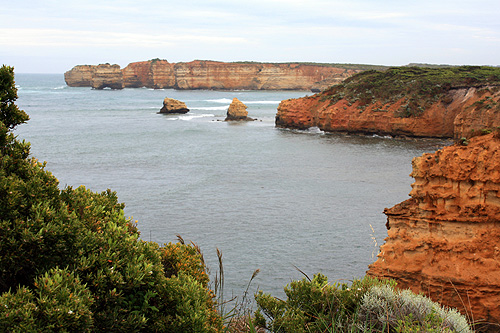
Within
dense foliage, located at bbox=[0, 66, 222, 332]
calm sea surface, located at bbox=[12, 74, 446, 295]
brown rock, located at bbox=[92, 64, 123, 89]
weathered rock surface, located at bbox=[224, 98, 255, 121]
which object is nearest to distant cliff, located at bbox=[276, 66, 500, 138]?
calm sea surface, located at bbox=[12, 74, 446, 295]

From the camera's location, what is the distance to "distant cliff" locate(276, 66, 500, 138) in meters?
48.1

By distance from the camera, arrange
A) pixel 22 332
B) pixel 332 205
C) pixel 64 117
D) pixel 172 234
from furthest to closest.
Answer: pixel 64 117 < pixel 332 205 < pixel 172 234 < pixel 22 332

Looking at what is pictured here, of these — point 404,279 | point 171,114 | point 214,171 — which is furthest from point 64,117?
point 404,279

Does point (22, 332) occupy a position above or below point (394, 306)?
above

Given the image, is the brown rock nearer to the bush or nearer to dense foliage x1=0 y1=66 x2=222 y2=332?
dense foliage x1=0 y1=66 x2=222 y2=332

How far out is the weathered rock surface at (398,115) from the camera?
4556 cm

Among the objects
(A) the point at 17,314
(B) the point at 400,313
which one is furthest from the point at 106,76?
(A) the point at 17,314

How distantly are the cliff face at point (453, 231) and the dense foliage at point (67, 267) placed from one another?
6.96 meters

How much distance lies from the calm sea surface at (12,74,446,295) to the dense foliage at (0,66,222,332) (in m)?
7.70

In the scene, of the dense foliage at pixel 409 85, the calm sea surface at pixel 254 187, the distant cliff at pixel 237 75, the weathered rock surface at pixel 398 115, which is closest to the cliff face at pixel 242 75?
the distant cliff at pixel 237 75

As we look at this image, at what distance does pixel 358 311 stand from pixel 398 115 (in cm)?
4955

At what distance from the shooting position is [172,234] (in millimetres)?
20562

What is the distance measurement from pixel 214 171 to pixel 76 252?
30915 millimetres

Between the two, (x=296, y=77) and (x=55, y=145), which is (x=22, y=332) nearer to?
(x=55, y=145)
